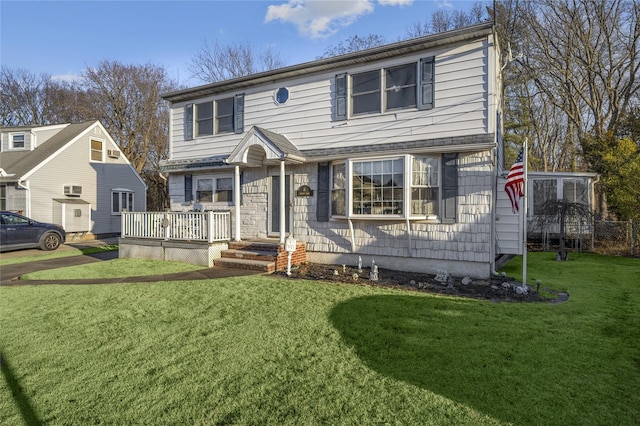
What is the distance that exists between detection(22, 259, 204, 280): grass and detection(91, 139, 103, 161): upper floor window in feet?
41.6

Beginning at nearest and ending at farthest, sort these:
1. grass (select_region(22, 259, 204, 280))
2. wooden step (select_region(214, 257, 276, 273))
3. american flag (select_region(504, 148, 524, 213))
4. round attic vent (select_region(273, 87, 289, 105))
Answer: american flag (select_region(504, 148, 524, 213)) < grass (select_region(22, 259, 204, 280)) < wooden step (select_region(214, 257, 276, 273)) < round attic vent (select_region(273, 87, 289, 105))

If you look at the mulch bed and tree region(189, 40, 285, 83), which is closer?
the mulch bed

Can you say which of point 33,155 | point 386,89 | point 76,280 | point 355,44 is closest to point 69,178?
point 33,155

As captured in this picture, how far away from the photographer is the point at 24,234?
12.4m

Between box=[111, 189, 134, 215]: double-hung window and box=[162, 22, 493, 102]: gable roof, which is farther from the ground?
box=[162, 22, 493, 102]: gable roof

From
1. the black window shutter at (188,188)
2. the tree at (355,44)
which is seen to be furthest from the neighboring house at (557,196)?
the tree at (355,44)

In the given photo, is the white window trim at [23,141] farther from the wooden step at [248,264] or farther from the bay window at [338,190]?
the bay window at [338,190]

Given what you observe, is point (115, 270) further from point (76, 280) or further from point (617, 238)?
point (617, 238)

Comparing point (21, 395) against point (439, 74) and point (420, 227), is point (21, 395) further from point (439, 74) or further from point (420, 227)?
point (439, 74)

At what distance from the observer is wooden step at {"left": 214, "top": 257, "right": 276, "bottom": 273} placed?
8.39 meters

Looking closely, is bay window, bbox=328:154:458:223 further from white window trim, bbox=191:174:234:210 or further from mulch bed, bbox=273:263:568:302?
white window trim, bbox=191:174:234:210

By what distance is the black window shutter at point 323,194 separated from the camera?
9289 mm

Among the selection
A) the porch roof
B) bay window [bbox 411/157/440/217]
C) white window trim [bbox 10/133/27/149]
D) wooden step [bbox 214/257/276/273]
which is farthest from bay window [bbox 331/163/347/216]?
white window trim [bbox 10/133/27/149]

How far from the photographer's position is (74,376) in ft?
10.6
